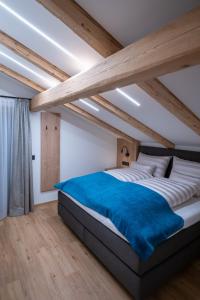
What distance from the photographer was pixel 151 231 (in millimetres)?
1752

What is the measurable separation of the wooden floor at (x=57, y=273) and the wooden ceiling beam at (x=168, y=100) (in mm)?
1807

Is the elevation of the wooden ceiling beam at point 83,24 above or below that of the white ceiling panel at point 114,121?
above

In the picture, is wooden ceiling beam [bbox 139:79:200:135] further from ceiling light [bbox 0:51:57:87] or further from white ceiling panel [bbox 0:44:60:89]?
ceiling light [bbox 0:51:57:87]

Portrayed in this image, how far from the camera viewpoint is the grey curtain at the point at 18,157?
10.8ft

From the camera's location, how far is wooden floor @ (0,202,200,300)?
5.98 feet

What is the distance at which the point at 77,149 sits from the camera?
4223 mm

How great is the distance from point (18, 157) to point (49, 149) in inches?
26.0

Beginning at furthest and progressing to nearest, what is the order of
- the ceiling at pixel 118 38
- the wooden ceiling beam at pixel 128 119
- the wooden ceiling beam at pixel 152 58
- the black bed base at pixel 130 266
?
the wooden ceiling beam at pixel 128 119 < the black bed base at pixel 130 266 < the ceiling at pixel 118 38 < the wooden ceiling beam at pixel 152 58

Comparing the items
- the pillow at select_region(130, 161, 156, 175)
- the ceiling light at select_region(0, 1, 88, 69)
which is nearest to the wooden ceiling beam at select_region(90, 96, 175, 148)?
the pillow at select_region(130, 161, 156, 175)

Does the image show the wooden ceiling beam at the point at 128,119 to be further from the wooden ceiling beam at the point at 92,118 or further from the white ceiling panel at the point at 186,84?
the white ceiling panel at the point at 186,84

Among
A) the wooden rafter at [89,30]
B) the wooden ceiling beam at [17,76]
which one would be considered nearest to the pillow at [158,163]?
the wooden rafter at [89,30]

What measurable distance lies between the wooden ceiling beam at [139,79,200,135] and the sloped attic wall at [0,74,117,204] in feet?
7.82

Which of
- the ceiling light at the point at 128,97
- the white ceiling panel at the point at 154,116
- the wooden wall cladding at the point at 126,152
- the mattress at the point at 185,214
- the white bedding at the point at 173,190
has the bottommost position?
the mattress at the point at 185,214

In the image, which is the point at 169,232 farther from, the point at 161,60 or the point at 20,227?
the point at 20,227
